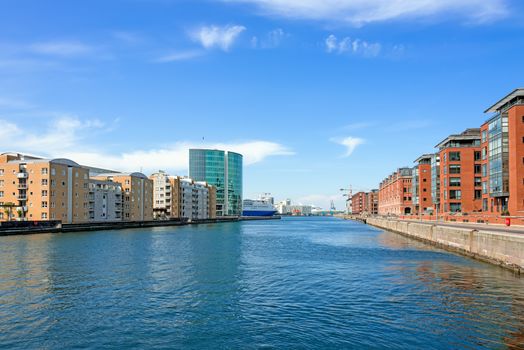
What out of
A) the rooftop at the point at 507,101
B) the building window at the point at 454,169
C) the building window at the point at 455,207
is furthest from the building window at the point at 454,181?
the rooftop at the point at 507,101

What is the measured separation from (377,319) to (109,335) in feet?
50.5

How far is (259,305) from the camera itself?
29.0 metres

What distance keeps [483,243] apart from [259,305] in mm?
34260

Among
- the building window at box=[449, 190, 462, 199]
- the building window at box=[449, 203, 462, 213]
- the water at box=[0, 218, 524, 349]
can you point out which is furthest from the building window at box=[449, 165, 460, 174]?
the water at box=[0, 218, 524, 349]

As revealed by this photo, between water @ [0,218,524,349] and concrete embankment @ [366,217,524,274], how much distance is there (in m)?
1.62

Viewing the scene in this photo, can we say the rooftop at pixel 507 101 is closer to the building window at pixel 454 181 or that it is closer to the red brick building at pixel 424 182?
the building window at pixel 454 181

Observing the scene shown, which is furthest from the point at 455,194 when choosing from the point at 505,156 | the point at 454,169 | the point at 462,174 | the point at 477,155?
the point at 505,156

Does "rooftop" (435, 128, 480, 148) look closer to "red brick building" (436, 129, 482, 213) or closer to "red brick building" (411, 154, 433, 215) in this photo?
"red brick building" (436, 129, 482, 213)

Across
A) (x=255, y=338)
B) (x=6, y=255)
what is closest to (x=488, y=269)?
(x=255, y=338)

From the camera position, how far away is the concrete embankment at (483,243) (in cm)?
4094

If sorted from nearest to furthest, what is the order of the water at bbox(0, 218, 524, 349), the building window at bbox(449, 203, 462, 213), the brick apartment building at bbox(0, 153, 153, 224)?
the water at bbox(0, 218, 524, 349), the brick apartment building at bbox(0, 153, 153, 224), the building window at bbox(449, 203, 462, 213)

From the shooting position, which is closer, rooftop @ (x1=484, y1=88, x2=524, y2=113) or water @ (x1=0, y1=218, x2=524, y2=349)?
water @ (x1=0, y1=218, x2=524, y2=349)

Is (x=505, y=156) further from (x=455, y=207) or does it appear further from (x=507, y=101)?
(x=455, y=207)

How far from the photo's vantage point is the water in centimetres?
2181
